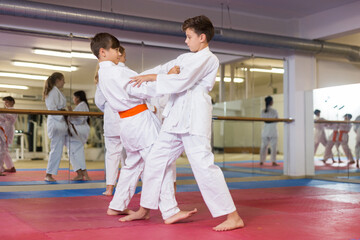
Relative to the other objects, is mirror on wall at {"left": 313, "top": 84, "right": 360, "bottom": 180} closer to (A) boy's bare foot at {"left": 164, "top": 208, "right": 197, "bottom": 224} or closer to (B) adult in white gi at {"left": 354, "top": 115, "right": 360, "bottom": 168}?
(B) adult in white gi at {"left": 354, "top": 115, "right": 360, "bottom": 168}

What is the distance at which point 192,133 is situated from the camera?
3.05 m

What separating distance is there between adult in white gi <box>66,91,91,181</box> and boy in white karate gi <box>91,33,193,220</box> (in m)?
2.90

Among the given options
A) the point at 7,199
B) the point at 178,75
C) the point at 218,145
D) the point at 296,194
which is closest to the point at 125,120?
the point at 178,75

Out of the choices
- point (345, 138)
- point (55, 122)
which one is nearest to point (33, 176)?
point (55, 122)

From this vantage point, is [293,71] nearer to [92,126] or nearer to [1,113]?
[92,126]

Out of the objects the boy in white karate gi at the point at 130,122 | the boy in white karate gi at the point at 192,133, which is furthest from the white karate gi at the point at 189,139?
the boy in white karate gi at the point at 130,122

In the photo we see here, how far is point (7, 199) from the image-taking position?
15.5ft

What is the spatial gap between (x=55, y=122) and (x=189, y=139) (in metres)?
3.63

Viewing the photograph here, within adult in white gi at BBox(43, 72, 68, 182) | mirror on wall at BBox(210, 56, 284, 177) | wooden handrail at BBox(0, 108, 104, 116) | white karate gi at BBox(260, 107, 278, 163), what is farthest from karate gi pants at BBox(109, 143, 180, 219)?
white karate gi at BBox(260, 107, 278, 163)

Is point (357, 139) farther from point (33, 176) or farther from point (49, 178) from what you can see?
point (33, 176)

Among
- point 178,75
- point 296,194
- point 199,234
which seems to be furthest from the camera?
point 296,194

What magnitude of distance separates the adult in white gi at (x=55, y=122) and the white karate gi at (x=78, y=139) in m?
0.11

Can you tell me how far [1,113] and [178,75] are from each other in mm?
3665

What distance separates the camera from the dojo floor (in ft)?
9.14
